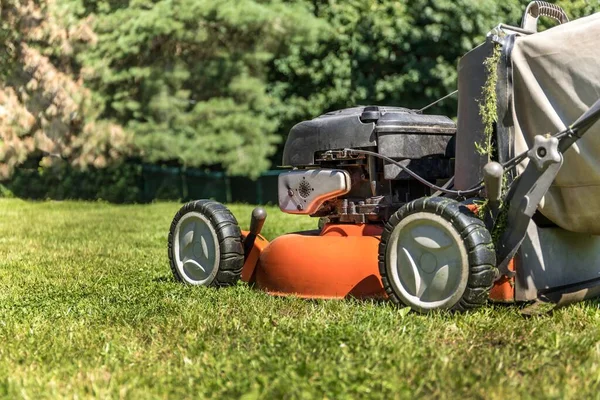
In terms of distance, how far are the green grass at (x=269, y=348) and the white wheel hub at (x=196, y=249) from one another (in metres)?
0.15

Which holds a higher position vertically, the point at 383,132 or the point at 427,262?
the point at 383,132

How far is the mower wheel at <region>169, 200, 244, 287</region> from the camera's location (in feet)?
16.5

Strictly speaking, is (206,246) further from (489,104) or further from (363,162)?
(489,104)

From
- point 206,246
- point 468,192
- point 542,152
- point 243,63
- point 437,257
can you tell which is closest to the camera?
point 542,152

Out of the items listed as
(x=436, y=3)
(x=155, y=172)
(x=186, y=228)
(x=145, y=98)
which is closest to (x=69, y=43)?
(x=145, y=98)

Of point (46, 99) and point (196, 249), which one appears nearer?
point (196, 249)

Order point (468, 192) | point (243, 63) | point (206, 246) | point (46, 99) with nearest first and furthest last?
point (468, 192) → point (206, 246) → point (243, 63) → point (46, 99)

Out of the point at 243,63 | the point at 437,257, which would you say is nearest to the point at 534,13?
the point at 437,257

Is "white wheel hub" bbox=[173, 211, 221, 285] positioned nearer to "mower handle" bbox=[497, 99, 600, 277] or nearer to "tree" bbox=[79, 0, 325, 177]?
"mower handle" bbox=[497, 99, 600, 277]

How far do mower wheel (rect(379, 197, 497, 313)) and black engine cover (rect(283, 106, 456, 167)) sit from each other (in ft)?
2.11

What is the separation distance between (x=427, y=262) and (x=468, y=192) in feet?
1.34

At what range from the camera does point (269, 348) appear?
329 cm

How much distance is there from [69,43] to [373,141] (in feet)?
53.6

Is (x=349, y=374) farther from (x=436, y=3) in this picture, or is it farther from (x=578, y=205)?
(x=436, y=3)
